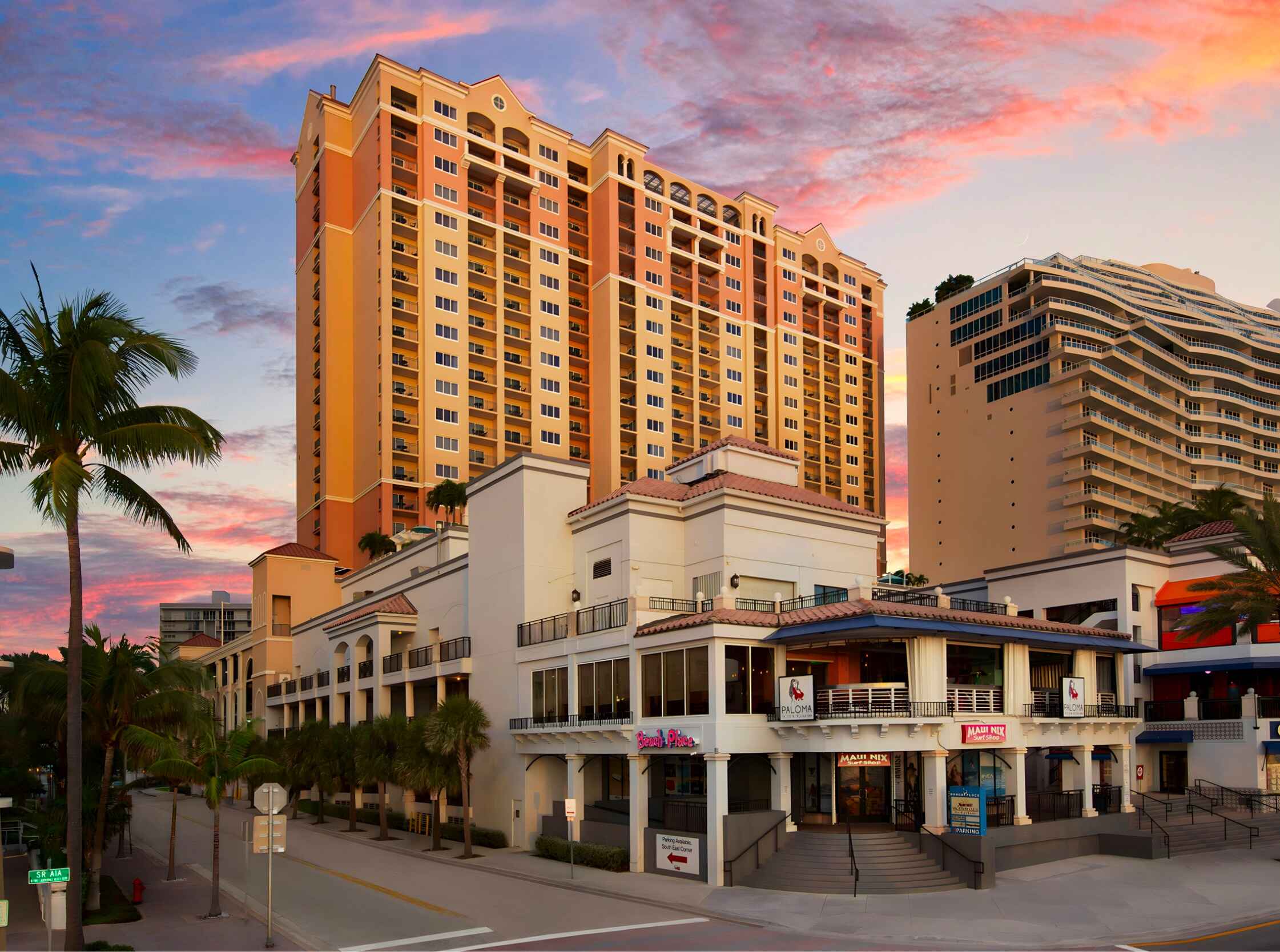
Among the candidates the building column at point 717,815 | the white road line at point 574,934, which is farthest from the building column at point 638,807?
the white road line at point 574,934

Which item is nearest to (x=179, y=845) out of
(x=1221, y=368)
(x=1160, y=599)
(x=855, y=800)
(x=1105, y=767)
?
(x=855, y=800)

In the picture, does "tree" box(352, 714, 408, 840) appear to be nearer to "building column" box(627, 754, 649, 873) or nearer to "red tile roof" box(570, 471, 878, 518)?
"red tile roof" box(570, 471, 878, 518)

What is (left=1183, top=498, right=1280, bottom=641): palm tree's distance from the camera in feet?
125

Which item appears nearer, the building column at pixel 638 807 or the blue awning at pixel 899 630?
the blue awning at pixel 899 630

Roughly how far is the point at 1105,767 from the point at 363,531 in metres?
69.4

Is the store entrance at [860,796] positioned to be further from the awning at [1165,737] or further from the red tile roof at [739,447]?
the awning at [1165,737]

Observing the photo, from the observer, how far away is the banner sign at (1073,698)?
38.0 m

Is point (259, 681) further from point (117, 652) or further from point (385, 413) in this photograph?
point (117, 652)

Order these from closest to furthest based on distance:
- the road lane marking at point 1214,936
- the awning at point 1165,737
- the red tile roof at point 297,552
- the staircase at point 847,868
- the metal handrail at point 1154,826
Answer: the road lane marking at point 1214,936
the staircase at point 847,868
the metal handrail at point 1154,826
the awning at point 1165,737
the red tile roof at point 297,552

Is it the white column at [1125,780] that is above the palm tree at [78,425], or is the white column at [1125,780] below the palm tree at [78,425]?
below

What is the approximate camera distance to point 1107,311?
107188mm

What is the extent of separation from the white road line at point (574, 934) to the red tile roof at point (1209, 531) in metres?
41.4

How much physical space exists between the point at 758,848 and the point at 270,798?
15.5 m

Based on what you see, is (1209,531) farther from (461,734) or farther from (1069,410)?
(1069,410)
